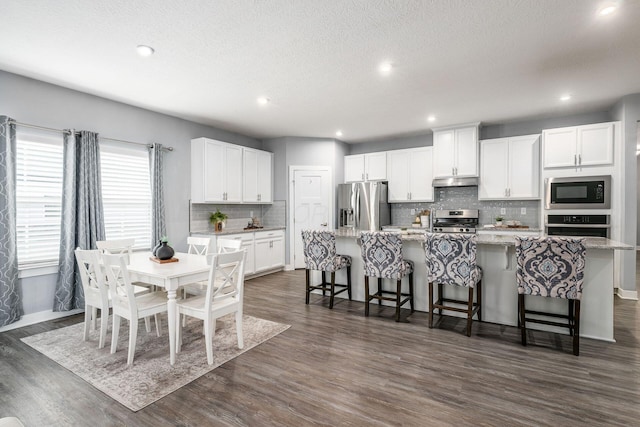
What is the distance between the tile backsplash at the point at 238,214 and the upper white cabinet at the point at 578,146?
468 centimetres

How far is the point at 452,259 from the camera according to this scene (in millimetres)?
3234

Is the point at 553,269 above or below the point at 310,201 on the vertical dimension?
below

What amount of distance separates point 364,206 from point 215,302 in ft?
13.5

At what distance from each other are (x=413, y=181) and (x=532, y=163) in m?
1.95

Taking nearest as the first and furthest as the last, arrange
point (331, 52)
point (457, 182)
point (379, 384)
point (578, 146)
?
1. point (379, 384)
2. point (331, 52)
3. point (578, 146)
4. point (457, 182)

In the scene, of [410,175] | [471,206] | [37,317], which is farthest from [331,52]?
[37,317]

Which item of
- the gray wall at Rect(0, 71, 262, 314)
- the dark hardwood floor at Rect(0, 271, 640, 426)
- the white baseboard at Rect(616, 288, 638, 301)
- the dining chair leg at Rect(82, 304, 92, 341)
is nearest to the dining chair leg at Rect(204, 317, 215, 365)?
the dark hardwood floor at Rect(0, 271, 640, 426)

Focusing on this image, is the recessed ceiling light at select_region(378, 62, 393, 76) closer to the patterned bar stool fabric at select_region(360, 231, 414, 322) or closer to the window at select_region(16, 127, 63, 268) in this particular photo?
the patterned bar stool fabric at select_region(360, 231, 414, 322)

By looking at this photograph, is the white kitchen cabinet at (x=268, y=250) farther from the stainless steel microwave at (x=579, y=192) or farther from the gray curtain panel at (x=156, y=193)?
the stainless steel microwave at (x=579, y=192)

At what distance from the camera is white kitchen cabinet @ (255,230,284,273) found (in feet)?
19.7

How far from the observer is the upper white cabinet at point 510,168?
5254 millimetres

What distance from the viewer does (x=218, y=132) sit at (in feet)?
20.1

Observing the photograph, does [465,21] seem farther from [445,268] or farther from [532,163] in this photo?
[532,163]

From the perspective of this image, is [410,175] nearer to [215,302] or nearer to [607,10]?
[607,10]
